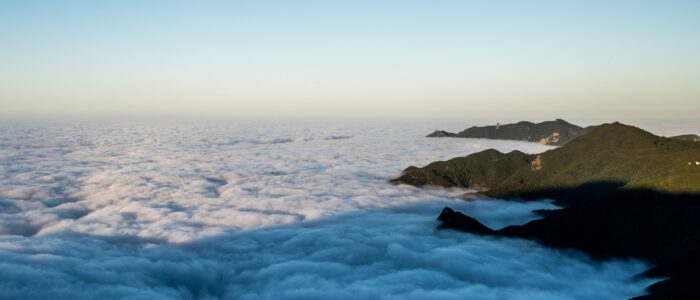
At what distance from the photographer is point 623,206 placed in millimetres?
89688

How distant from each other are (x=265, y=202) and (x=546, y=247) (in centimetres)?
7190

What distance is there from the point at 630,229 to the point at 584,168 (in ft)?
173

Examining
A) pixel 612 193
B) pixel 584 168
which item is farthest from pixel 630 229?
pixel 584 168

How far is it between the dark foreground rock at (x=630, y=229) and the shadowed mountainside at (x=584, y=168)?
21.3ft

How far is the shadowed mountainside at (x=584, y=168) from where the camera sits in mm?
103125

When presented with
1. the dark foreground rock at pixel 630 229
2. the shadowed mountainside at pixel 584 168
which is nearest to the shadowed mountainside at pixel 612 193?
the dark foreground rock at pixel 630 229

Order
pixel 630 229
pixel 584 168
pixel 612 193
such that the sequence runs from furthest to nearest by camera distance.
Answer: pixel 584 168 → pixel 612 193 → pixel 630 229

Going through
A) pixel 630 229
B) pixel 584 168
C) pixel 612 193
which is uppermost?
pixel 584 168

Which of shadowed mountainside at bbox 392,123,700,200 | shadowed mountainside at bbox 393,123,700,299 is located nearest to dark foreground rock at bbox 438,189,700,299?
shadowed mountainside at bbox 393,123,700,299

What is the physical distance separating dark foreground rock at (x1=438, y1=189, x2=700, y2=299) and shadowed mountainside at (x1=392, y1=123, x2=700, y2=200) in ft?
21.3

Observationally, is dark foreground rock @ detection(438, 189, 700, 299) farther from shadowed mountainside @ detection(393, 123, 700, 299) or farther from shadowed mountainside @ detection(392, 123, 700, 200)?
shadowed mountainside @ detection(392, 123, 700, 200)

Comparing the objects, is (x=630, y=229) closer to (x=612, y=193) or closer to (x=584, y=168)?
(x=612, y=193)

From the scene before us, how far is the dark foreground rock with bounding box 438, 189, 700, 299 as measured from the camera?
73.8m

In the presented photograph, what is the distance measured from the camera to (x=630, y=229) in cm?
8569
